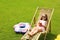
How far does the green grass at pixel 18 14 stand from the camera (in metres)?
4.96

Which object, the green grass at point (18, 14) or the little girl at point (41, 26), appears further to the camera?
the green grass at point (18, 14)

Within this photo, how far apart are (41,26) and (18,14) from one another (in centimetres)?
197

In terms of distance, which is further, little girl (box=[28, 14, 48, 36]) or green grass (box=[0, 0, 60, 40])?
green grass (box=[0, 0, 60, 40])

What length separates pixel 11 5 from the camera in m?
7.16

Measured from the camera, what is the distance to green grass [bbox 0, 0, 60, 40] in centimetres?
496

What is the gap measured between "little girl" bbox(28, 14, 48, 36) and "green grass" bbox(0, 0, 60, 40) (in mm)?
400

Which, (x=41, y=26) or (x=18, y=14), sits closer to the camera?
(x=41, y=26)

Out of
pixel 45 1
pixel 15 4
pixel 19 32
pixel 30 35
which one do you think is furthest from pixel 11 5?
pixel 30 35

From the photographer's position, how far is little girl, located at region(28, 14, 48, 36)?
166 inches

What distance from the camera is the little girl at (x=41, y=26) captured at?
166 inches

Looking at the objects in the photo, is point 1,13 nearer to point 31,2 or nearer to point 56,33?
point 31,2

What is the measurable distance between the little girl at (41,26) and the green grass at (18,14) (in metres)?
0.40

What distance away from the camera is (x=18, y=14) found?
20.6ft

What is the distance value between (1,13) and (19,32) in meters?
1.79
